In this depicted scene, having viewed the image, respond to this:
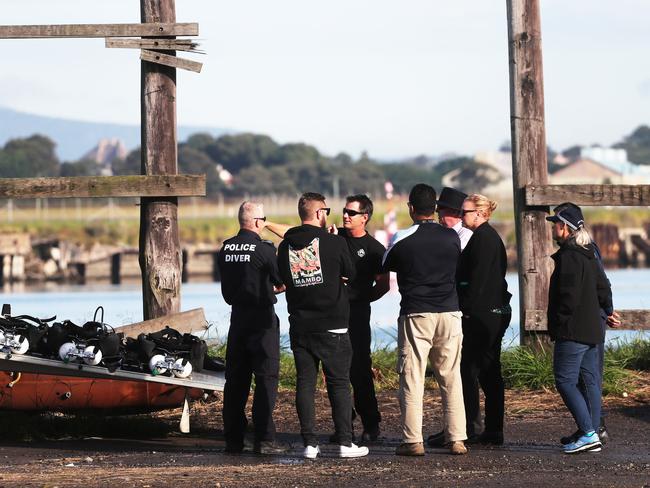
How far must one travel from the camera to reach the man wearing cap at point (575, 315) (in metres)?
9.13

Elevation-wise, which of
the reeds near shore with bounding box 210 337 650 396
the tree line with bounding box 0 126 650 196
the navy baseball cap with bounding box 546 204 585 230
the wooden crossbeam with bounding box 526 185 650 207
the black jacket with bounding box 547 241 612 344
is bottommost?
the reeds near shore with bounding box 210 337 650 396

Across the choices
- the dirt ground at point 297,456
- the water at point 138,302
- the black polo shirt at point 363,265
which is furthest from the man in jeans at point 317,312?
the water at point 138,302

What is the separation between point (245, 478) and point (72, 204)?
7245 cm

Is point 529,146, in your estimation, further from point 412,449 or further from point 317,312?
point 412,449

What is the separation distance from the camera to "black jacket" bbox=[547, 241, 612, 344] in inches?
360

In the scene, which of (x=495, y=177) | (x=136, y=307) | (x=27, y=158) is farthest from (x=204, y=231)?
(x=495, y=177)

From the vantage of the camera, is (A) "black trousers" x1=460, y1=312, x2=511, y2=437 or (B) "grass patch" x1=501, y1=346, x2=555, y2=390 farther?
(B) "grass patch" x1=501, y1=346, x2=555, y2=390

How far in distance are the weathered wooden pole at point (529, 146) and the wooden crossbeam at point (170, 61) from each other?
288 cm

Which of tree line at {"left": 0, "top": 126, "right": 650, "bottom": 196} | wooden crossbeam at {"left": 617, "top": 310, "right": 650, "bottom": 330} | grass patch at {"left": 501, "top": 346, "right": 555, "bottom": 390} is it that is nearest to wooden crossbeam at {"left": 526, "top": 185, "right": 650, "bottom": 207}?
wooden crossbeam at {"left": 617, "top": 310, "right": 650, "bottom": 330}

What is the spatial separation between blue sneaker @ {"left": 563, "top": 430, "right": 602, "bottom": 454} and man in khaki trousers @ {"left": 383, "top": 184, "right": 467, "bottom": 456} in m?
0.72

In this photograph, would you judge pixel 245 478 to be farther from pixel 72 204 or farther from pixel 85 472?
pixel 72 204

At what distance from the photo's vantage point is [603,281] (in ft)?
30.7

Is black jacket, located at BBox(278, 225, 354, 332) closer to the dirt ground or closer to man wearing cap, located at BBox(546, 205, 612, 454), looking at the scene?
the dirt ground

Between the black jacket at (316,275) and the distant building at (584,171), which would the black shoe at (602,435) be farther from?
the distant building at (584,171)
